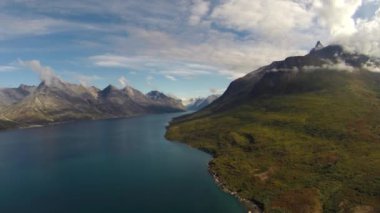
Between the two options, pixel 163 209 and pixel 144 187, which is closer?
pixel 163 209

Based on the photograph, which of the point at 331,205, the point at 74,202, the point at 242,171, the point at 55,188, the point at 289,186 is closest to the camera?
the point at 331,205

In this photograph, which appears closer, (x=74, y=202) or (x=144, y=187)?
(x=74, y=202)

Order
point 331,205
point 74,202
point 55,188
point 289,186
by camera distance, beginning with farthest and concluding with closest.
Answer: point 55,188 → point 289,186 → point 74,202 → point 331,205

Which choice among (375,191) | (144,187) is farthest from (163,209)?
(375,191)

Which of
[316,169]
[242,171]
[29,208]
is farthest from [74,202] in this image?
[316,169]

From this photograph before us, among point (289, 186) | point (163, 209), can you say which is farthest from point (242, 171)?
point (163, 209)

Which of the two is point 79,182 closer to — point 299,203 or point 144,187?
point 144,187

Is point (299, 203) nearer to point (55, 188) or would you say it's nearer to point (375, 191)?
point (375, 191)

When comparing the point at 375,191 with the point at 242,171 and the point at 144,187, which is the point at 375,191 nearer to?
the point at 242,171
